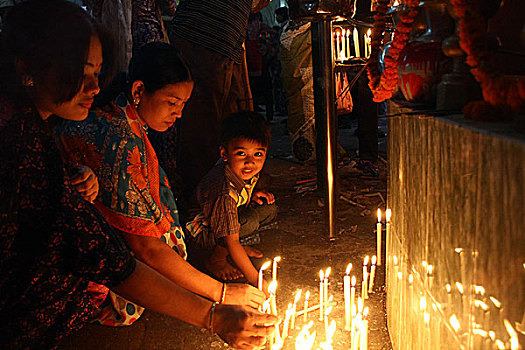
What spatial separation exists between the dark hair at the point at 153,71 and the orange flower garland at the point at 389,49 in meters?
0.95

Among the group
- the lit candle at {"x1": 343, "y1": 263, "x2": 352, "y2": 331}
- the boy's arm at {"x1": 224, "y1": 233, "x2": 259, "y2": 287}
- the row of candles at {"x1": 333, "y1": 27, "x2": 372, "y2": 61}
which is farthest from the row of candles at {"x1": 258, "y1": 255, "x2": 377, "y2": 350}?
the row of candles at {"x1": 333, "y1": 27, "x2": 372, "y2": 61}

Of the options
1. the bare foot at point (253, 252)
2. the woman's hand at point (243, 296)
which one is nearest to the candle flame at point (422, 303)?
the woman's hand at point (243, 296)

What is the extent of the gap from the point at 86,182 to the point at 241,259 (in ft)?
3.72

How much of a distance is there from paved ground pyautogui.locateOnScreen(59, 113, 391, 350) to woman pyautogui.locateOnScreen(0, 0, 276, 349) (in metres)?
0.71

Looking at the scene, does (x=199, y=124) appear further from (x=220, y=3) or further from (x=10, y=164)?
(x=10, y=164)

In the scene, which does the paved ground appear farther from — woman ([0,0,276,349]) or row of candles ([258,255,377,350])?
woman ([0,0,276,349])

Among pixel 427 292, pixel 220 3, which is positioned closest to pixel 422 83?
pixel 427 292

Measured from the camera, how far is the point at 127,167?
2234 millimetres

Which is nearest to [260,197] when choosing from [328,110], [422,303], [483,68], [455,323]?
[328,110]

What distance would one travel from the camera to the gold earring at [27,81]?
1533 millimetres

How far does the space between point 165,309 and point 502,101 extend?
1.23 meters

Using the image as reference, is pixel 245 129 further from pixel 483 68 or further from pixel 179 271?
pixel 483 68

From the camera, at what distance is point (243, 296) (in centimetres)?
223

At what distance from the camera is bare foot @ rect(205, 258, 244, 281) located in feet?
9.68
